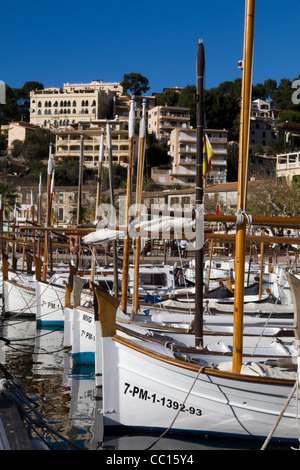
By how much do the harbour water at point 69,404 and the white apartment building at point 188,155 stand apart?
81.2 metres

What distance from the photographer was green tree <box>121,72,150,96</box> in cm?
14600

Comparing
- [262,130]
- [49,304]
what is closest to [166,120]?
[262,130]

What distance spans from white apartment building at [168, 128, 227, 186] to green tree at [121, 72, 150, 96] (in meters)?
42.1

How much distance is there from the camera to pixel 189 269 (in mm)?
38375

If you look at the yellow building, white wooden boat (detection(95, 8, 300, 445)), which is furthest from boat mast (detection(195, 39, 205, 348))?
the yellow building

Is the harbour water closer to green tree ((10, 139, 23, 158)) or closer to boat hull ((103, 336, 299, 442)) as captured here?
boat hull ((103, 336, 299, 442))

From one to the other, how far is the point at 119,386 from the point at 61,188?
3242 inches

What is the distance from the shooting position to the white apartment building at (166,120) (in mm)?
119812

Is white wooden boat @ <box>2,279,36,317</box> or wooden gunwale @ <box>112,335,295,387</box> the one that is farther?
white wooden boat @ <box>2,279,36,317</box>

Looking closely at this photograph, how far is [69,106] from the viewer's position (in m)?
139

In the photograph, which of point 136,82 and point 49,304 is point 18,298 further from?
point 136,82

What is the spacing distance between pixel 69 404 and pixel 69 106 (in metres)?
130

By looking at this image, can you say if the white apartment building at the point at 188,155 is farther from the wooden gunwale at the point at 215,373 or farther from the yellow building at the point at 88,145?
the wooden gunwale at the point at 215,373
